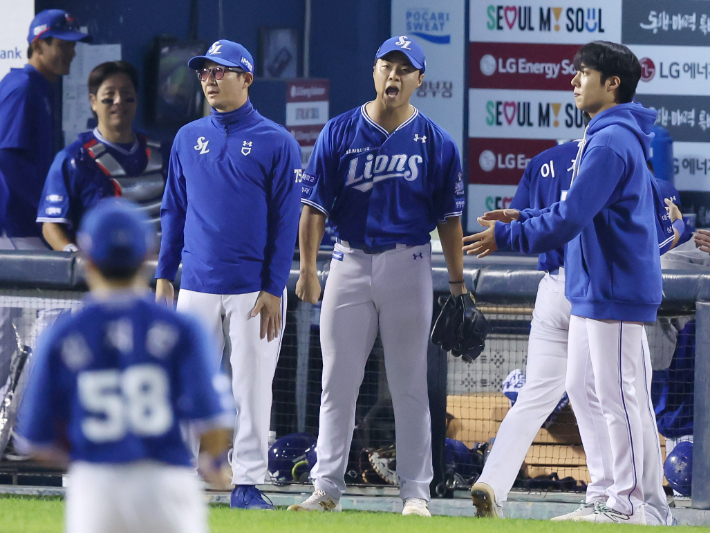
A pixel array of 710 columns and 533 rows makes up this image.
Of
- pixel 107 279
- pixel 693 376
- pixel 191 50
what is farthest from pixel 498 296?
pixel 191 50

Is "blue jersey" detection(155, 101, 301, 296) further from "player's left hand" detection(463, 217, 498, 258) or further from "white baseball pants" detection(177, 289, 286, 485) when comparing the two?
"player's left hand" detection(463, 217, 498, 258)

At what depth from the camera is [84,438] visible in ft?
7.09

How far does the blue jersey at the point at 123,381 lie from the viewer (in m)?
2.15

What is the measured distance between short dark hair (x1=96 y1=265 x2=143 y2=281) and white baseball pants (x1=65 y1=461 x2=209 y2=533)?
1.15 ft

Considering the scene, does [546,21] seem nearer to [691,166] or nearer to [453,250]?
[691,166]

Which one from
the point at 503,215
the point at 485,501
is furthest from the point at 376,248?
the point at 485,501

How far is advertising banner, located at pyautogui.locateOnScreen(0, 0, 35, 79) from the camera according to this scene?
642cm

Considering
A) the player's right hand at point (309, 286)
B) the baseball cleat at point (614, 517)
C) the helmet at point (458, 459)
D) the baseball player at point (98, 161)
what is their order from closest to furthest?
the baseball cleat at point (614, 517), the player's right hand at point (309, 286), the helmet at point (458, 459), the baseball player at point (98, 161)

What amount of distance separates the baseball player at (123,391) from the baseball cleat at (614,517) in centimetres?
207

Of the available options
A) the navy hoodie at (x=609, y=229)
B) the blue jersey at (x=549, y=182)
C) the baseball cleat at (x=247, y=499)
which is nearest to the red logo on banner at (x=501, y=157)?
the blue jersey at (x=549, y=182)

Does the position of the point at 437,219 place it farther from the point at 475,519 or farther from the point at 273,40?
the point at 273,40

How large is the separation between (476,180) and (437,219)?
11.1 ft

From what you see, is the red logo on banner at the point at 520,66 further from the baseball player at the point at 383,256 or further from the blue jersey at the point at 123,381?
the blue jersey at the point at 123,381

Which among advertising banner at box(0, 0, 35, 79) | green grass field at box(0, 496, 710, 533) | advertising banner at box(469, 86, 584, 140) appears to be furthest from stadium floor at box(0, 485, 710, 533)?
advertising banner at box(469, 86, 584, 140)
